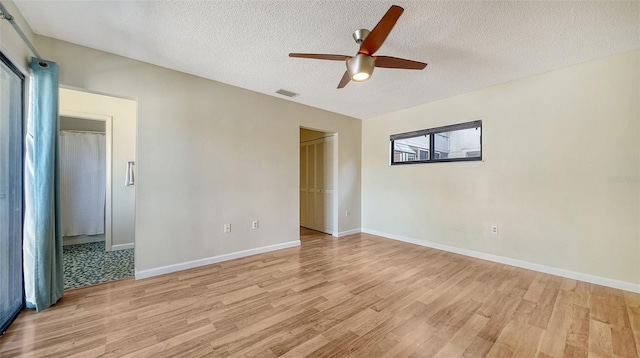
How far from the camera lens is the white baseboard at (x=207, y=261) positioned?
9.23ft

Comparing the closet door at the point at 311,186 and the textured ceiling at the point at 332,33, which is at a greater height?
the textured ceiling at the point at 332,33

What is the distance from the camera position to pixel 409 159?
454 cm

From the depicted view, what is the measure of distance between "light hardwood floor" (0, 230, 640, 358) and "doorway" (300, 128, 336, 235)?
7.17 feet

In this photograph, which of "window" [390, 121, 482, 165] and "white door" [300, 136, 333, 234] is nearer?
"window" [390, 121, 482, 165]

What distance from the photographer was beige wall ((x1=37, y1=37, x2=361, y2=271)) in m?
2.72

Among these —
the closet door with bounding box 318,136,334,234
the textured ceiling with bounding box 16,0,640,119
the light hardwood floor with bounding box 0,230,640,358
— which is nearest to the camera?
the light hardwood floor with bounding box 0,230,640,358

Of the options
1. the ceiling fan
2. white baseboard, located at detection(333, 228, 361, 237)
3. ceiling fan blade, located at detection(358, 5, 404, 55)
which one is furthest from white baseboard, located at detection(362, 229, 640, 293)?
ceiling fan blade, located at detection(358, 5, 404, 55)

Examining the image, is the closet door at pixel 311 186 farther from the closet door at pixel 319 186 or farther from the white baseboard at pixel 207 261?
the white baseboard at pixel 207 261

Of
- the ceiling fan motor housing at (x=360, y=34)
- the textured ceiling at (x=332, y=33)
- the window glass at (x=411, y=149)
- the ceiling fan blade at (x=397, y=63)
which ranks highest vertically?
the textured ceiling at (x=332, y=33)

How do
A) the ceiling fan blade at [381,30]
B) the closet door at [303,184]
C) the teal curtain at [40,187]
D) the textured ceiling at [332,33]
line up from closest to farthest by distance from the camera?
the ceiling fan blade at [381,30], the textured ceiling at [332,33], the teal curtain at [40,187], the closet door at [303,184]

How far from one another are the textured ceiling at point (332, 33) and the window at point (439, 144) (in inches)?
34.2

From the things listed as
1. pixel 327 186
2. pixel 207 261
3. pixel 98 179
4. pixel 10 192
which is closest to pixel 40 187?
pixel 10 192

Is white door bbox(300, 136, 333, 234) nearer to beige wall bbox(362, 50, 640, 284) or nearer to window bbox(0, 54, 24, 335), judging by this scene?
beige wall bbox(362, 50, 640, 284)

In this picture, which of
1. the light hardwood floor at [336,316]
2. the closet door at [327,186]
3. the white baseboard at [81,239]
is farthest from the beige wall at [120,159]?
the closet door at [327,186]
